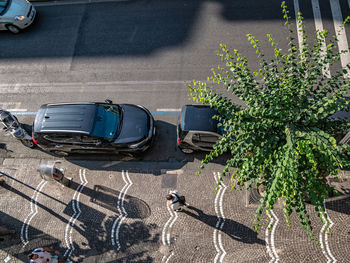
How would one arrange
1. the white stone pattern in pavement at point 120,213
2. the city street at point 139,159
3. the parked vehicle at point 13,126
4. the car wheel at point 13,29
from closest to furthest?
the city street at point 139,159, the white stone pattern in pavement at point 120,213, the parked vehicle at point 13,126, the car wheel at point 13,29

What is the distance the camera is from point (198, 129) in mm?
10227

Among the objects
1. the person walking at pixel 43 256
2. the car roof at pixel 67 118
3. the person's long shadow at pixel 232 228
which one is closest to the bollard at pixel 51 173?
the car roof at pixel 67 118

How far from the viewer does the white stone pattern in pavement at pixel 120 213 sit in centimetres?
1002

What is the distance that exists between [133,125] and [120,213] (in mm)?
3400

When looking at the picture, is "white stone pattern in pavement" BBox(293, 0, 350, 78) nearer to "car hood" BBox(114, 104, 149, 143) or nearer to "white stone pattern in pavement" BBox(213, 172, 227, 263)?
"white stone pattern in pavement" BBox(213, 172, 227, 263)

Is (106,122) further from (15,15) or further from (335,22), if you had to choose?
(335,22)

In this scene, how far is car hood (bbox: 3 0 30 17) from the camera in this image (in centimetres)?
1470

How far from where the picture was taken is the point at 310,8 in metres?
14.1

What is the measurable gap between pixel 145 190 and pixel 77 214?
108 inches

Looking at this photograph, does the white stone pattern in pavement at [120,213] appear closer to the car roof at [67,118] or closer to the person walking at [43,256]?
the person walking at [43,256]

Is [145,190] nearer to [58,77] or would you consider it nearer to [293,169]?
[293,169]

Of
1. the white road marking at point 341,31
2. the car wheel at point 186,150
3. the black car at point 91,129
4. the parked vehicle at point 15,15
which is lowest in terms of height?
the car wheel at point 186,150

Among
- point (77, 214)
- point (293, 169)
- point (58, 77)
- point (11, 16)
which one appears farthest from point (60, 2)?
point (293, 169)

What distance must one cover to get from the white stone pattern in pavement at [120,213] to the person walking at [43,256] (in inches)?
75.1
